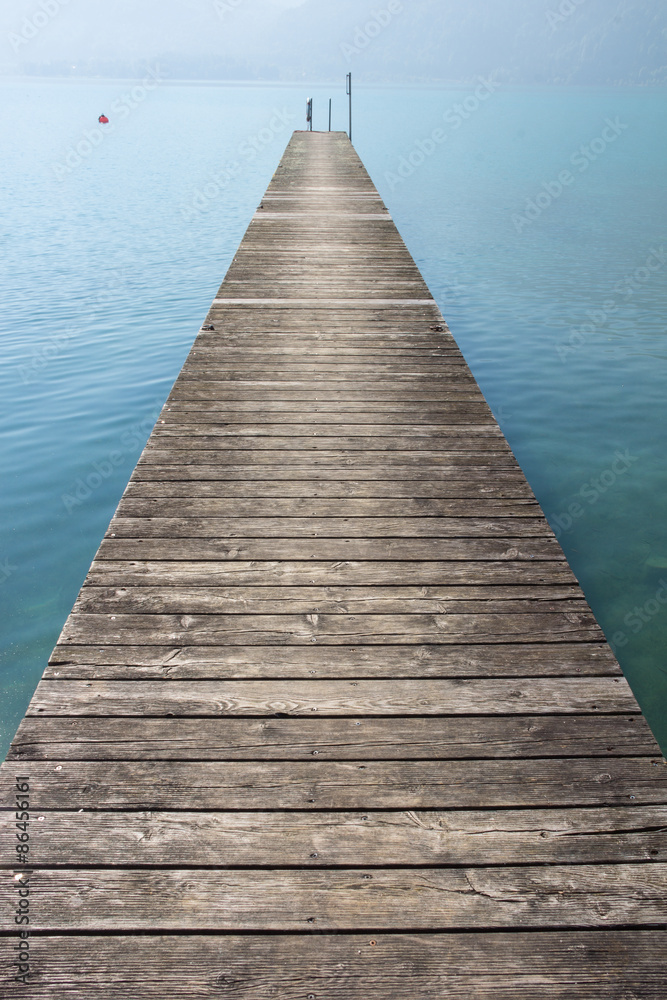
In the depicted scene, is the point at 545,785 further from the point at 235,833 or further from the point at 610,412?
the point at 610,412

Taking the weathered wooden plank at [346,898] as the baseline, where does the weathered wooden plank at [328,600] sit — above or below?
above

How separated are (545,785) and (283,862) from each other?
2.42 feet

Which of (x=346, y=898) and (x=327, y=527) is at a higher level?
(x=327, y=527)

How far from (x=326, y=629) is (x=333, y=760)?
552 millimetres

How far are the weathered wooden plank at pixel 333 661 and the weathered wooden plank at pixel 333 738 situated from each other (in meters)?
0.19

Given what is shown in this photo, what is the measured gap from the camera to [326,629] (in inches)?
96.0

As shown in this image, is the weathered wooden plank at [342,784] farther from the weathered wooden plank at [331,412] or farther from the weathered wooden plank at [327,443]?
the weathered wooden plank at [331,412]

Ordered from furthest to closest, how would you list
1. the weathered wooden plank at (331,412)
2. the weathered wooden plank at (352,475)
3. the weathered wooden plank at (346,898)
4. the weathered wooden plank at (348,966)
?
the weathered wooden plank at (331,412)
the weathered wooden plank at (352,475)
the weathered wooden plank at (346,898)
the weathered wooden plank at (348,966)

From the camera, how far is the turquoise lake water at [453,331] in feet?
14.7

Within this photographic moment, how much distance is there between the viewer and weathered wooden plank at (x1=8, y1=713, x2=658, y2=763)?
1982 millimetres

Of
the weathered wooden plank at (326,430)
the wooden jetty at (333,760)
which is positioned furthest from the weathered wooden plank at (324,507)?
the weathered wooden plank at (326,430)

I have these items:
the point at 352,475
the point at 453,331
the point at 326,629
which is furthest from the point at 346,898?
the point at 453,331

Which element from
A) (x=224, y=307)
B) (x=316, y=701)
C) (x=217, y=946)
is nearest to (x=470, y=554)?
(x=316, y=701)

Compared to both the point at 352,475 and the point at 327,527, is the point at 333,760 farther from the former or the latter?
the point at 352,475
